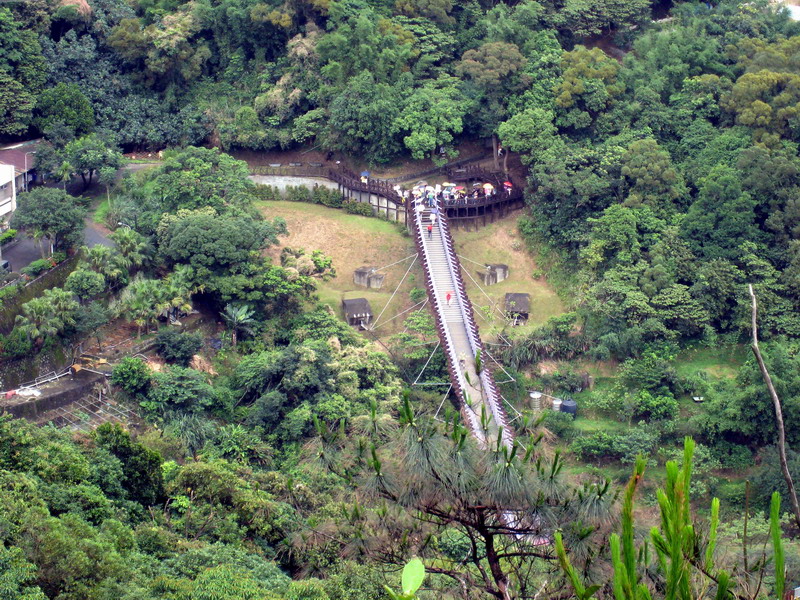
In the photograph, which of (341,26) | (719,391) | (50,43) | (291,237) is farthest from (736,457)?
(50,43)

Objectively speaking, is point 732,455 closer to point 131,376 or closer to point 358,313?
point 358,313

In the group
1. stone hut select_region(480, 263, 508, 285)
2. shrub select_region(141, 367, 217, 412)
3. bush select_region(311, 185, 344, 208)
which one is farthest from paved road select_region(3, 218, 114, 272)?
stone hut select_region(480, 263, 508, 285)

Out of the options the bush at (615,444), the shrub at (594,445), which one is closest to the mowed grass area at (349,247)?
the shrub at (594,445)

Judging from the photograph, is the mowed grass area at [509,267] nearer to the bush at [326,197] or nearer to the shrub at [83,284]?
the bush at [326,197]

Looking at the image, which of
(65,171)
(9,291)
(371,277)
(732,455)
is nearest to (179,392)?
(9,291)

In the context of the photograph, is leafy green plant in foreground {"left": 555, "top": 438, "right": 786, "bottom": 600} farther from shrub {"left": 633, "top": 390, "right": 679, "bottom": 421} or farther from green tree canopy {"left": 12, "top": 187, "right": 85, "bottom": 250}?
green tree canopy {"left": 12, "top": 187, "right": 85, "bottom": 250}

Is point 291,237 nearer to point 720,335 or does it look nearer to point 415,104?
point 415,104
